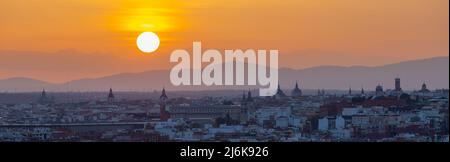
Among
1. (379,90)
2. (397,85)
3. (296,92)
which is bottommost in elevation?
(296,92)

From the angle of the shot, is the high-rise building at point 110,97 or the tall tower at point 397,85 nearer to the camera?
the tall tower at point 397,85

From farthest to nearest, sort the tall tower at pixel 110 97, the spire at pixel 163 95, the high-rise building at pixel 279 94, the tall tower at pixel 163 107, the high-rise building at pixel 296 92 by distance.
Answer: the high-rise building at pixel 279 94 < the tall tower at pixel 110 97 < the high-rise building at pixel 296 92 < the tall tower at pixel 163 107 < the spire at pixel 163 95

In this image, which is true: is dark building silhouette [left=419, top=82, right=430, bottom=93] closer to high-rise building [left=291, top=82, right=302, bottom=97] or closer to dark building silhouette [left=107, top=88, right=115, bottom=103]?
high-rise building [left=291, top=82, right=302, bottom=97]

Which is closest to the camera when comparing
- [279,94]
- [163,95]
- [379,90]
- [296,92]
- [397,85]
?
[163,95]

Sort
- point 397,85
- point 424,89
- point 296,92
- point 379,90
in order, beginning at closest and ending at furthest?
1. point 424,89
2. point 296,92
3. point 397,85
4. point 379,90

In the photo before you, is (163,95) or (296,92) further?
(296,92)

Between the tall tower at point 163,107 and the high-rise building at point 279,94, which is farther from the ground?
the high-rise building at point 279,94

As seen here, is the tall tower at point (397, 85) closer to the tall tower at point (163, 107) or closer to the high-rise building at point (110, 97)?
the tall tower at point (163, 107)

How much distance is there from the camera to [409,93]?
3925 centimetres

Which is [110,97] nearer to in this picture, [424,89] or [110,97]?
[110,97]

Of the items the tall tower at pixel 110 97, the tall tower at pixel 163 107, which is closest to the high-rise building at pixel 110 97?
the tall tower at pixel 110 97

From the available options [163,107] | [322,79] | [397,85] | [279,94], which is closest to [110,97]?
[163,107]

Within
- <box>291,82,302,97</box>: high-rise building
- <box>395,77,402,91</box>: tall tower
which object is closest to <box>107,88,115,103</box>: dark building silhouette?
<box>291,82,302,97</box>: high-rise building
